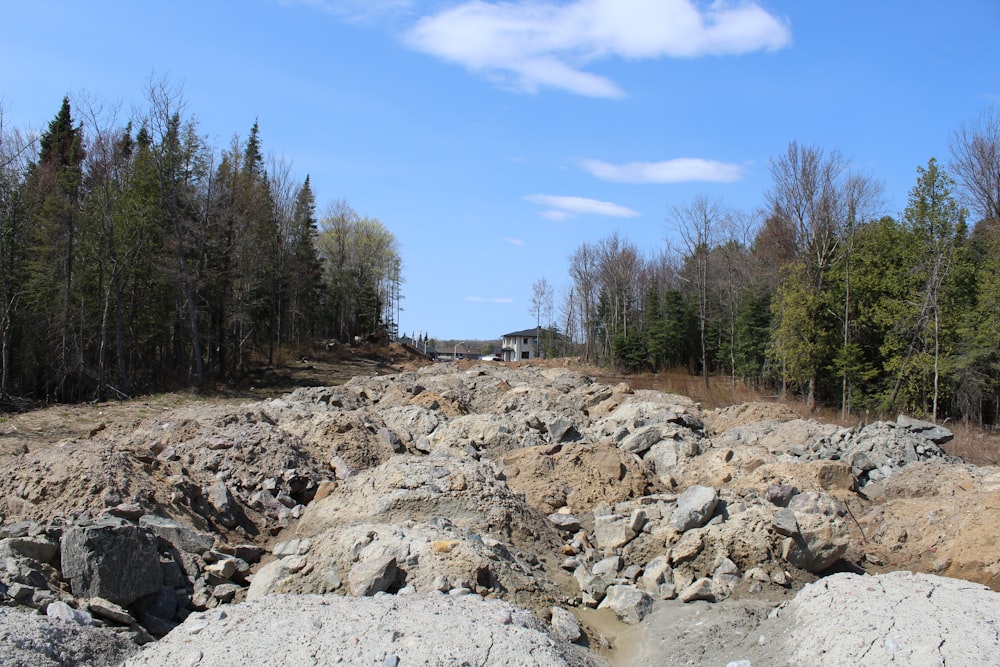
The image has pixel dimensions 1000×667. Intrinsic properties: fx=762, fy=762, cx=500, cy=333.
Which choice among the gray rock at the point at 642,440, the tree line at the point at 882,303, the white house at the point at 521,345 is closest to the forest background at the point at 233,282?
the tree line at the point at 882,303

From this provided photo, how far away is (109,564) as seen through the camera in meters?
6.36

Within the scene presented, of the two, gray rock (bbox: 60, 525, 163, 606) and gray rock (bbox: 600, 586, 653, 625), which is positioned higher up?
gray rock (bbox: 60, 525, 163, 606)

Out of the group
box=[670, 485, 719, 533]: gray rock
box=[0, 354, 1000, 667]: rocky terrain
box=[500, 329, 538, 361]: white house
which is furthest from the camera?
box=[500, 329, 538, 361]: white house

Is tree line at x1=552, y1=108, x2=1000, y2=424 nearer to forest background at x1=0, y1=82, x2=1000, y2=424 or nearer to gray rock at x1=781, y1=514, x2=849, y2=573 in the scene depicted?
forest background at x1=0, y1=82, x2=1000, y2=424

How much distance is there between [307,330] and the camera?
52.4m

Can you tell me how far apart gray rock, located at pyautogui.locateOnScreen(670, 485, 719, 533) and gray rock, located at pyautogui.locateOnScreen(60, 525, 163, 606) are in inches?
205

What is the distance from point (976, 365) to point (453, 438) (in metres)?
17.2

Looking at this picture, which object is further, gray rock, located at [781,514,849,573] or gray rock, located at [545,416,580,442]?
gray rock, located at [545,416,580,442]

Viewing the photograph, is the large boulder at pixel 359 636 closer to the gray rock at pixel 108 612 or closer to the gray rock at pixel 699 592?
the gray rock at pixel 108 612

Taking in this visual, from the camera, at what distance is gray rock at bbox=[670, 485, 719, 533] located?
827 cm

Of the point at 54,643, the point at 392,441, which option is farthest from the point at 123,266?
the point at 54,643

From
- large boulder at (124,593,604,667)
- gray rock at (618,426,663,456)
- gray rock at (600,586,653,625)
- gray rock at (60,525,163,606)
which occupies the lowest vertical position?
gray rock at (600,586,653,625)

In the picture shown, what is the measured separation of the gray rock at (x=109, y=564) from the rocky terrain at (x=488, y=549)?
0.05 ft

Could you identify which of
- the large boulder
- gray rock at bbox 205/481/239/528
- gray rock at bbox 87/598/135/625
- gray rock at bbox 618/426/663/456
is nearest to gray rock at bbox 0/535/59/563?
gray rock at bbox 87/598/135/625
